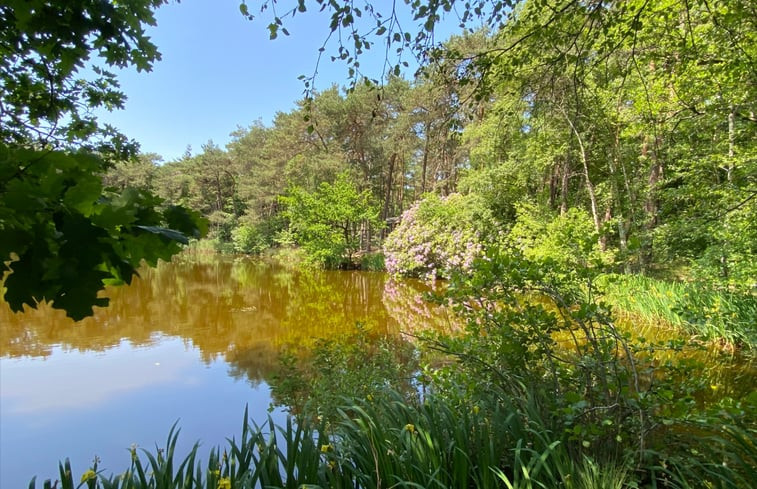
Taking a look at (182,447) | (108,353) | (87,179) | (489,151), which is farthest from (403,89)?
(87,179)

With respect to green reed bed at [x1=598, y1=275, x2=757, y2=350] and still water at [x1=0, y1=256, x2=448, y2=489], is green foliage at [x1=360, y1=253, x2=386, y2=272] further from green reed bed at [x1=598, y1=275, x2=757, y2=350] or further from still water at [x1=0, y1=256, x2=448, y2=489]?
green reed bed at [x1=598, y1=275, x2=757, y2=350]

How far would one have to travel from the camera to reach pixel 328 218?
17.0m

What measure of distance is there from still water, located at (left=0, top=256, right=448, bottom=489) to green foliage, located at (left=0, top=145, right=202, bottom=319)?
23 centimetres

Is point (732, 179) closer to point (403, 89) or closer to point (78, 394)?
point (78, 394)

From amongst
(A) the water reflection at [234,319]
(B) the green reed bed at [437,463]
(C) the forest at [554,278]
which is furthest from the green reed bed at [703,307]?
(A) the water reflection at [234,319]

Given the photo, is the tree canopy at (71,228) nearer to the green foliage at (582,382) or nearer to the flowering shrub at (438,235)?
the green foliage at (582,382)

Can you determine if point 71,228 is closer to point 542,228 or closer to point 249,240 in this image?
point 542,228

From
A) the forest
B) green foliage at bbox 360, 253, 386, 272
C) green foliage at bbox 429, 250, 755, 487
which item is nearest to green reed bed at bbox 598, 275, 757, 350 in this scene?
the forest

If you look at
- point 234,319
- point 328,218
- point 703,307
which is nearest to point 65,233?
point 703,307

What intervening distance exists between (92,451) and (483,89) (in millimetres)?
4653

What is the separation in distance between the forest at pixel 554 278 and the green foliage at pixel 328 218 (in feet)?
19.7

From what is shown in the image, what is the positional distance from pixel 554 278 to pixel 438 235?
10540 mm

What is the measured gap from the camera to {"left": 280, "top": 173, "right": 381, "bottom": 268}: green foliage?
1677cm

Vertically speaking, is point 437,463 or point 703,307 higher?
point 703,307
